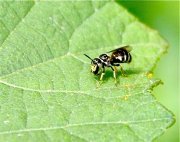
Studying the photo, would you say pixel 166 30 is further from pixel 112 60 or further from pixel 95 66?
pixel 95 66

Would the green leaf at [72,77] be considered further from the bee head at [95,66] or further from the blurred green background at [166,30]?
the blurred green background at [166,30]

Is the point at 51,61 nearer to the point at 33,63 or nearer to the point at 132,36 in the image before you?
the point at 33,63

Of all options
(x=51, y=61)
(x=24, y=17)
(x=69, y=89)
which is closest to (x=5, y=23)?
(x=24, y=17)

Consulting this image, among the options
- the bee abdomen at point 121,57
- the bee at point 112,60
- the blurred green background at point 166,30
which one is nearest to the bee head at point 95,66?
the bee at point 112,60

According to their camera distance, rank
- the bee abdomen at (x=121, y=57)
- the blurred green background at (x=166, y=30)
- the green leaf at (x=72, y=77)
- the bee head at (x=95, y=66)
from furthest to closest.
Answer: the blurred green background at (x=166, y=30), the bee abdomen at (x=121, y=57), the bee head at (x=95, y=66), the green leaf at (x=72, y=77)

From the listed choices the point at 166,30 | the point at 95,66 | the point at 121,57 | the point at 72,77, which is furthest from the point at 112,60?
the point at 166,30

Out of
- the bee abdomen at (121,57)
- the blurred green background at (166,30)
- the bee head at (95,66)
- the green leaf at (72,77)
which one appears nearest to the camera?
the green leaf at (72,77)
